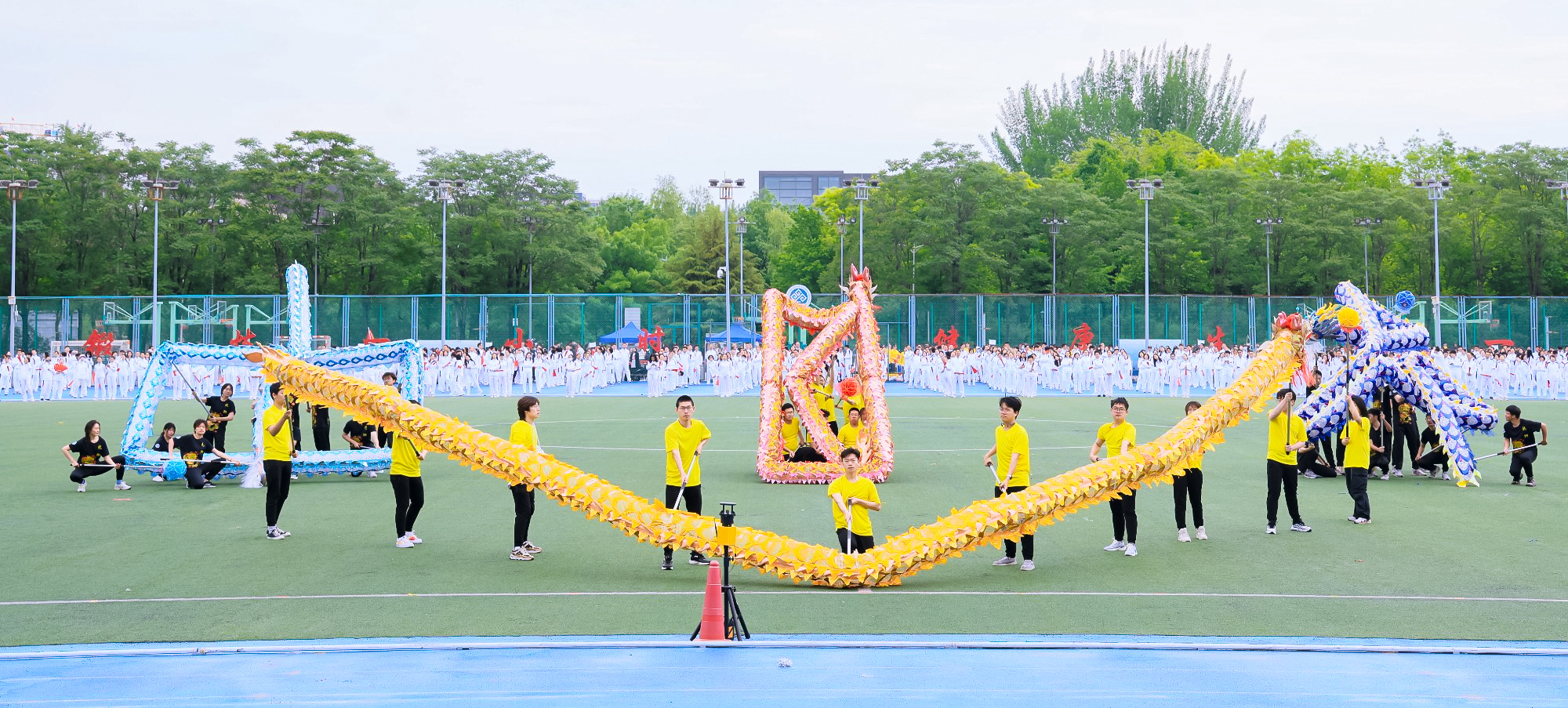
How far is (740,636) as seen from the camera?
8.46 metres

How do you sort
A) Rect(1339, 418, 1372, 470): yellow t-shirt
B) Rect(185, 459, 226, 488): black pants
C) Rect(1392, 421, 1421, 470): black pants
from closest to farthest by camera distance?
Rect(1339, 418, 1372, 470): yellow t-shirt
Rect(185, 459, 226, 488): black pants
Rect(1392, 421, 1421, 470): black pants

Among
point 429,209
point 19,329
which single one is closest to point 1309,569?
point 19,329

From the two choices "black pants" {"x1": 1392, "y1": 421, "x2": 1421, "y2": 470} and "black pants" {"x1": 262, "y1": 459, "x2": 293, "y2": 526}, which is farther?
"black pants" {"x1": 1392, "y1": 421, "x2": 1421, "y2": 470}

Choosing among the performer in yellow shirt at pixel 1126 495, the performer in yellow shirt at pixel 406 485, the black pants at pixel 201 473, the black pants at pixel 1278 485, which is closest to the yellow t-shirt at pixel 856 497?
the performer in yellow shirt at pixel 1126 495

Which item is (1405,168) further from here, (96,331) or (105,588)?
(105,588)

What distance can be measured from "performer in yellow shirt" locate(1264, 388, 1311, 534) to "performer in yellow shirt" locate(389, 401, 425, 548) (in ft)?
30.2

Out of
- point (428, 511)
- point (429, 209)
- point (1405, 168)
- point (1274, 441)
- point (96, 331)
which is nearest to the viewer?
point (1274, 441)

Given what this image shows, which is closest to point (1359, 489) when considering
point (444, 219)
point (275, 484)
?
point (275, 484)

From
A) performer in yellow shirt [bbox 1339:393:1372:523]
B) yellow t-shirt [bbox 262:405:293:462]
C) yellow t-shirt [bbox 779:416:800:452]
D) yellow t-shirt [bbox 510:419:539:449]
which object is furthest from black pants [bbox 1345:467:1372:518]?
yellow t-shirt [bbox 262:405:293:462]

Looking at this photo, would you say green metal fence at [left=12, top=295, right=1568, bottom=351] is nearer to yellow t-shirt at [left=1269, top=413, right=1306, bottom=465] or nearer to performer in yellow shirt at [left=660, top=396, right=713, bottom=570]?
yellow t-shirt at [left=1269, top=413, right=1306, bottom=465]

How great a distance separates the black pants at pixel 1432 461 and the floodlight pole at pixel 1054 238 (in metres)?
41.9

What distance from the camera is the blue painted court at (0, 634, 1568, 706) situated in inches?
283

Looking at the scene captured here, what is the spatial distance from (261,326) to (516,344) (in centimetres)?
1169

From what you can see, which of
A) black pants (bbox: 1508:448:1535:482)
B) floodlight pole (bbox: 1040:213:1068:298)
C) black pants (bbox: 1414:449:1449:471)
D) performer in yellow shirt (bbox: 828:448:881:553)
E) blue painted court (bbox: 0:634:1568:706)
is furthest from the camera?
floodlight pole (bbox: 1040:213:1068:298)
